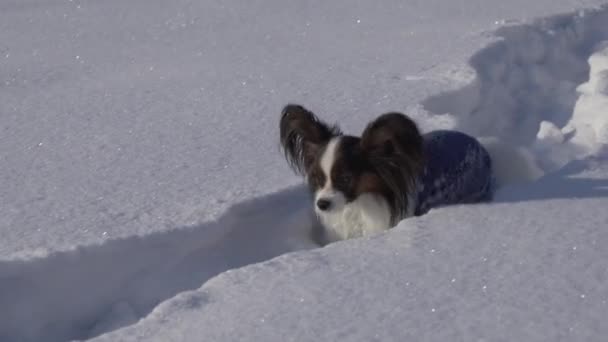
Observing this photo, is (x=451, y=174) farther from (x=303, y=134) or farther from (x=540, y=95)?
(x=540, y=95)

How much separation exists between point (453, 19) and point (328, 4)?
41.2 inches

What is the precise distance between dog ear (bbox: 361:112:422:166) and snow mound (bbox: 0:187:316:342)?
490 mm

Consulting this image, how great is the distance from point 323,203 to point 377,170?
0.26 meters

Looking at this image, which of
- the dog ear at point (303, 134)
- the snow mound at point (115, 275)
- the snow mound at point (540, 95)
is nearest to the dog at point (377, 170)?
the dog ear at point (303, 134)

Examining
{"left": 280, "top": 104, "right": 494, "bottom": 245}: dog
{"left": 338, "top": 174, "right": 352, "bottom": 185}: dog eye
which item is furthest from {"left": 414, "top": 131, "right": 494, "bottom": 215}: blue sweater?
{"left": 338, "top": 174, "right": 352, "bottom": 185}: dog eye

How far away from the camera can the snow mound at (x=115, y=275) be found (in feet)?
10.4

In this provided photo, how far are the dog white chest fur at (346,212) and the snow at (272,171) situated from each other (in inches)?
5.4

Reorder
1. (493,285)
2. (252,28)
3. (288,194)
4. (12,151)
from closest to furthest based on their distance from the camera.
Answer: (493,285), (288,194), (12,151), (252,28)

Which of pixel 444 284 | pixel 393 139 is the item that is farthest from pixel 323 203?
pixel 444 284

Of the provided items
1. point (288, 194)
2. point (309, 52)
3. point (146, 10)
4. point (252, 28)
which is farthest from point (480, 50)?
point (146, 10)

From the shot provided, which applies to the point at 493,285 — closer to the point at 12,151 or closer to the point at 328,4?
the point at 12,151

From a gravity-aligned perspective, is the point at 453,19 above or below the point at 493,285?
below

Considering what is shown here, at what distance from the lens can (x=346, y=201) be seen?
3590mm

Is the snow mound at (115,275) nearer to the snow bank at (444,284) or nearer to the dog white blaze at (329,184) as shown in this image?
the dog white blaze at (329,184)
